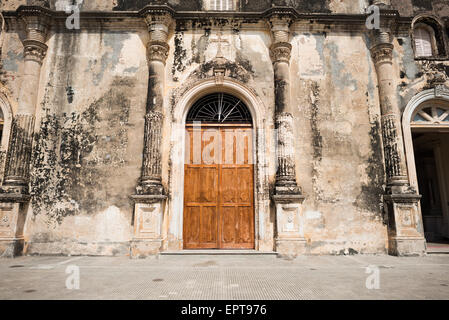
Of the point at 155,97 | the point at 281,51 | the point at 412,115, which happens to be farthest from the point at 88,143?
the point at 412,115

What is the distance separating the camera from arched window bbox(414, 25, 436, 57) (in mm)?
9164

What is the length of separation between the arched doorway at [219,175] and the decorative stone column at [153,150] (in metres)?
0.92

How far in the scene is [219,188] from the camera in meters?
8.14

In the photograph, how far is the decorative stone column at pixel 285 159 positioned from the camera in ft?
23.7

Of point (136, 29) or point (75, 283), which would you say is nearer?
point (75, 283)

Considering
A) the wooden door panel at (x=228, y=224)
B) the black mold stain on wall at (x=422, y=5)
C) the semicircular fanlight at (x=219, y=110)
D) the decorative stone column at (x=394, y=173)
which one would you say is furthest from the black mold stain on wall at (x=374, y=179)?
the black mold stain on wall at (x=422, y=5)

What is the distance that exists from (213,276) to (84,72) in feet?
22.7

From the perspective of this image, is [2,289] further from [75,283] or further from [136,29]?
[136,29]

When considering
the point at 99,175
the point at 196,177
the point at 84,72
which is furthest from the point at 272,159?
the point at 84,72

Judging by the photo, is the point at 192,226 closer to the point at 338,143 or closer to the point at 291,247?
the point at 291,247

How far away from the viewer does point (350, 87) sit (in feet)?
28.0

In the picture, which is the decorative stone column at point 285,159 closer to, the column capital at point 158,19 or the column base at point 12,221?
the column capital at point 158,19

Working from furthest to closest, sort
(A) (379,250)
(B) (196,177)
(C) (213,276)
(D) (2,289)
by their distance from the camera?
(B) (196,177)
(A) (379,250)
(C) (213,276)
(D) (2,289)

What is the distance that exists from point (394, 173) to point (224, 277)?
565cm
